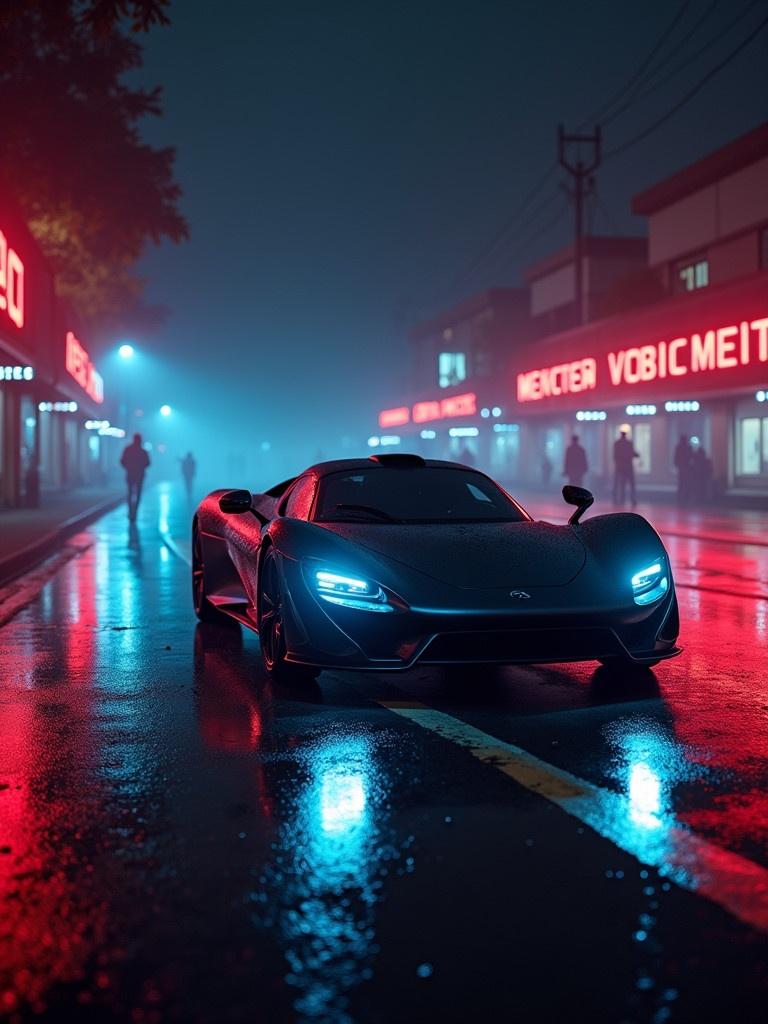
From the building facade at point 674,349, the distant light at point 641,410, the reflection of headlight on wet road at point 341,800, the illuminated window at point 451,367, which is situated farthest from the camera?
the illuminated window at point 451,367

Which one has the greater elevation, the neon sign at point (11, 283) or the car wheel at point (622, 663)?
the neon sign at point (11, 283)

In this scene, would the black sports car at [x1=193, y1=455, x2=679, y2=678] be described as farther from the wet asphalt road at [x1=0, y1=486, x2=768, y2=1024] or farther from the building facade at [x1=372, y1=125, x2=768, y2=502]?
the building facade at [x1=372, y1=125, x2=768, y2=502]

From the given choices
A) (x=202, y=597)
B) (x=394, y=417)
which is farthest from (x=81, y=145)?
(x=394, y=417)

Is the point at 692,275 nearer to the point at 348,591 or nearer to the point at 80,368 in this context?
the point at 80,368

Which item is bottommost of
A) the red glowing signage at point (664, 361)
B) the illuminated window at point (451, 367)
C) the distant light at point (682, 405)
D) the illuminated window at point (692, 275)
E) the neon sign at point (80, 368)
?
the distant light at point (682, 405)

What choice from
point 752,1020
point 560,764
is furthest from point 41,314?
point 752,1020

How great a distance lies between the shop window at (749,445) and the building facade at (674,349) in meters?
0.04

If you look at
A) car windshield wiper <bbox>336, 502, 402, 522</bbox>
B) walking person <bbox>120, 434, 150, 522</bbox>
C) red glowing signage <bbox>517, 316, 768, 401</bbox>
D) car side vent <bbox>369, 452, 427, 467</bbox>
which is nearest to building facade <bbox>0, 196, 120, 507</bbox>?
walking person <bbox>120, 434, 150, 522</bbox>

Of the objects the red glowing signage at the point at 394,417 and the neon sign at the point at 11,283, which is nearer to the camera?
the neon sign at the point at 11,283

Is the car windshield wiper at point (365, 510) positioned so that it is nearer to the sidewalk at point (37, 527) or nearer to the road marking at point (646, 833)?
the road marking at point (646, 833)

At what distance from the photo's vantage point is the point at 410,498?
7.96 metres

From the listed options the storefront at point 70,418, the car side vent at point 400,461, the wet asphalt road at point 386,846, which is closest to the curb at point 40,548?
the car side vent at point 400,461

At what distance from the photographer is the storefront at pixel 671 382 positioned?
99.8ft

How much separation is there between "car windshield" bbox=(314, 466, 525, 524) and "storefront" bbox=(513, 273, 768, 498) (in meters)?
22.4
